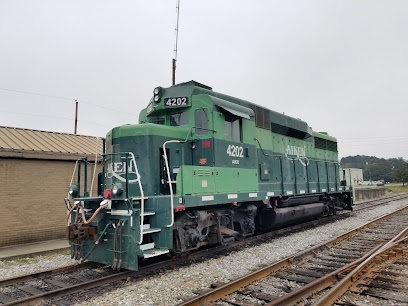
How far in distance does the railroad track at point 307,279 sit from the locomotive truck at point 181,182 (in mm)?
1440

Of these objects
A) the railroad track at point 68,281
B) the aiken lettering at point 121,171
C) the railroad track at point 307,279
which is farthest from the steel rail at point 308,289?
the aiken lettering at point 121,171

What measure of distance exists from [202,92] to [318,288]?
15.5ft

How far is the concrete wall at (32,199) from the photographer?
356 inches

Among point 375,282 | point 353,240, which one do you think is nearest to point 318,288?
point 375,282

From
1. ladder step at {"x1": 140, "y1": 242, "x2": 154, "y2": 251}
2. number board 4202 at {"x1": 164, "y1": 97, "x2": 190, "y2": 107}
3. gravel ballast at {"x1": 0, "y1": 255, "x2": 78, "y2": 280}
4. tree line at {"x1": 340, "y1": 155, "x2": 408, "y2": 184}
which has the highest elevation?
tree line at {"x1": 340, "y1": 155, "x2": 408, "y2": 184}

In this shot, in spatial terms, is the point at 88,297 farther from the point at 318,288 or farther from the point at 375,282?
the point at 375,282

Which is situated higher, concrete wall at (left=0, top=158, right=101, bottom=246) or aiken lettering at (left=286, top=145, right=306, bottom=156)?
aiken lettering at (left=286, top=145, right=306, bottom=156)

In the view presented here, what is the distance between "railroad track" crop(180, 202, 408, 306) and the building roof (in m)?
6.23

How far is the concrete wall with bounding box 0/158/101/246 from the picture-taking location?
9047mm

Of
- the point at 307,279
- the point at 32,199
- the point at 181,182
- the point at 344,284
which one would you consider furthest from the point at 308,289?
the point at 32,199

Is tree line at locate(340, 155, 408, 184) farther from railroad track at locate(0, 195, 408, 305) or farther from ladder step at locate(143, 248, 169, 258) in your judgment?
ladder step at locate(143, 248, 169, 258)

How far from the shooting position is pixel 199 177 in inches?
255

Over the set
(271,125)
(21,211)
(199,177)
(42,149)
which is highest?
(271,125)

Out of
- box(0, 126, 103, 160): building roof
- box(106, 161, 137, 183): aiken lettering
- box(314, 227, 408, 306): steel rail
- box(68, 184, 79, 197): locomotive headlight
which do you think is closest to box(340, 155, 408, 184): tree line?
box(314, 227, 408, 306): steel rail
